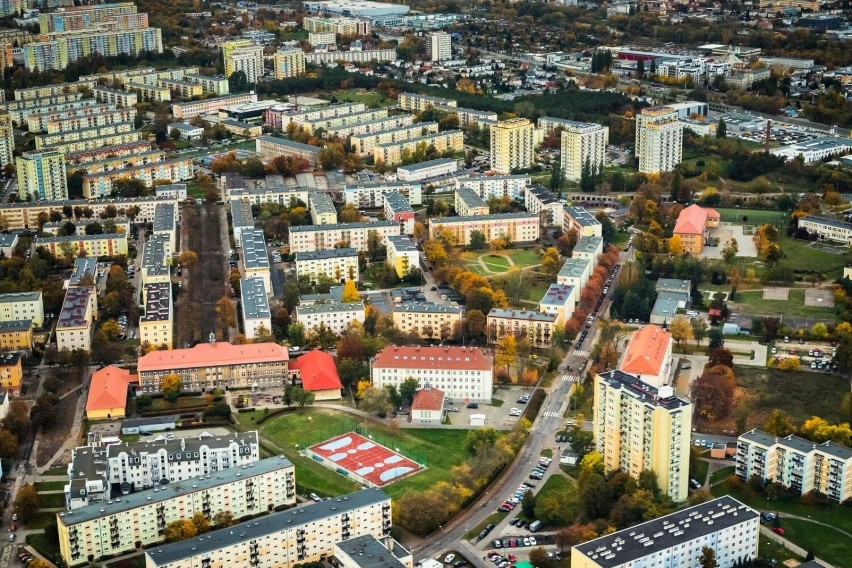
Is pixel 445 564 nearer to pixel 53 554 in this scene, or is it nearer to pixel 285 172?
pixel 53 554

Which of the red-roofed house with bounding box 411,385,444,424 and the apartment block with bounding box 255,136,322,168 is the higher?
the apartment block with bounding box 255,136,322,168

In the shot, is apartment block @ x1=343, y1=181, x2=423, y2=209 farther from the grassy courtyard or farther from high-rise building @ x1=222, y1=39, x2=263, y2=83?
high-rise building @ x1=222, y1=39, x2=263, y2=83

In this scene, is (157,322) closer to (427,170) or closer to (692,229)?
(692,229)

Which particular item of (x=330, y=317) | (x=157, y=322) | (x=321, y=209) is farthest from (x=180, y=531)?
(x=321, y=209)

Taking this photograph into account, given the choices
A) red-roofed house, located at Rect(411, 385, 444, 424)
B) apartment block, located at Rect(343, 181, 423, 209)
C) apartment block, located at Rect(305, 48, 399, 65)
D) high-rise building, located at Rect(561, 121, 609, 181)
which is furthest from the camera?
apartment block, located at Rect(305, 48, 399, 65)

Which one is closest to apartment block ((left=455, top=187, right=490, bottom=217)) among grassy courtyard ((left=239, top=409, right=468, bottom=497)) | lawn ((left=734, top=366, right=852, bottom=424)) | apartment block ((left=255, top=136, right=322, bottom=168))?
apartment block ((left=255, top=136, right=322, bottom=168))

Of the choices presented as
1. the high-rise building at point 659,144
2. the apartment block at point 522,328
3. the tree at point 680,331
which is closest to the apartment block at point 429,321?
the apartment block at point 522,328
